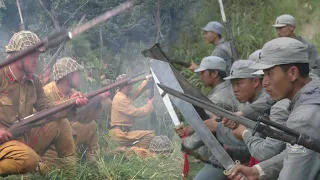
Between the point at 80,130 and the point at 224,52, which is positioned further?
the point at 224,52

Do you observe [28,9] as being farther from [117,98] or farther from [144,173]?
[144,173]

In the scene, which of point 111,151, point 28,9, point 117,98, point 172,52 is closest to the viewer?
point 111,151

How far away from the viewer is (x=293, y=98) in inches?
113

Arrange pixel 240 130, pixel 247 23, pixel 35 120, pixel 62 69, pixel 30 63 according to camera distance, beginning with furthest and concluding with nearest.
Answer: pixel 247 23 < pixel 62 69 < pixel 30 63 < pixel 35 120 < pixel 240 130

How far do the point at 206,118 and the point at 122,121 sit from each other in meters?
4.96

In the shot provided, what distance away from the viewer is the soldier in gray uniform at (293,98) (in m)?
2.68

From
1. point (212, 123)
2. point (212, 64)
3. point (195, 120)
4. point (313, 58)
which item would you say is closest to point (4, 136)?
point (212, 64)

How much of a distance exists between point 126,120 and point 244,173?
594 cm

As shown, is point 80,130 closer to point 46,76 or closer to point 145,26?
point 46,76

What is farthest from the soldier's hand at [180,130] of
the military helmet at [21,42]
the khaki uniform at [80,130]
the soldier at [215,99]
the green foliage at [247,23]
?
the green foliage at [247,23]

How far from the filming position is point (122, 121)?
29.5 ft

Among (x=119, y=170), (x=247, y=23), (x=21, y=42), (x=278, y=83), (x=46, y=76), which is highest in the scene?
(x=21, y=42)

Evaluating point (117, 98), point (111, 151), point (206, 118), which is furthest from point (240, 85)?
point (117, 98)

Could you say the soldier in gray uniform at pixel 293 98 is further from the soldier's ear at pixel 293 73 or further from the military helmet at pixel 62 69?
the military helmet at pixel 62 69
